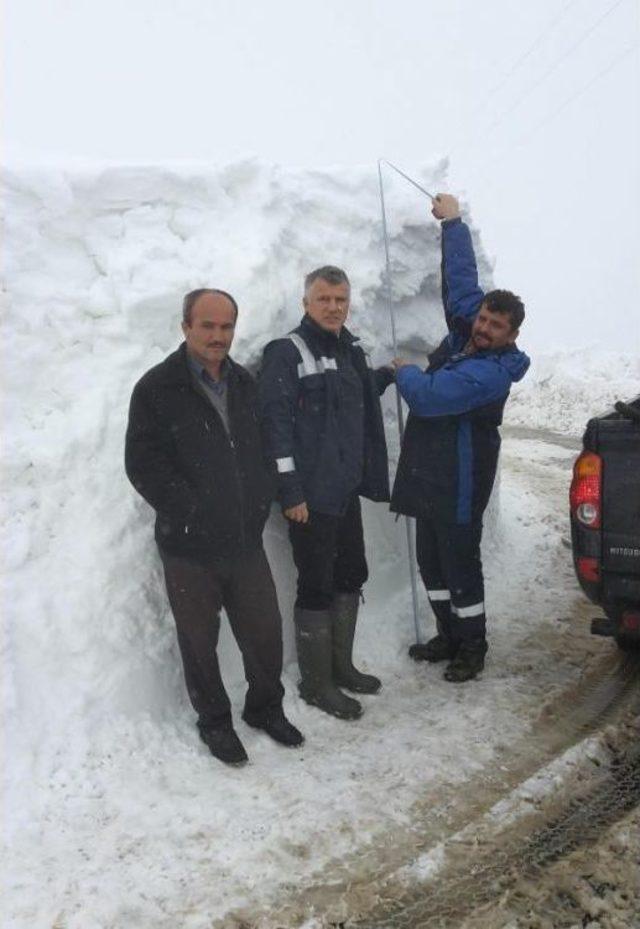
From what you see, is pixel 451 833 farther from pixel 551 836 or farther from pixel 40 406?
pixel 40 406

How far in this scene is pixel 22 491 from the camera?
3760mm

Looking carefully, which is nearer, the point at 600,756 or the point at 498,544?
the point at 600,756

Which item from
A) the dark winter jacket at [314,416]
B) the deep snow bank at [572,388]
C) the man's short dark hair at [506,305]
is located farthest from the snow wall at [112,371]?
the deep snow bank at [572,388]

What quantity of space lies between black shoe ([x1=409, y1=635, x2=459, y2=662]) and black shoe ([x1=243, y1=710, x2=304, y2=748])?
117cm

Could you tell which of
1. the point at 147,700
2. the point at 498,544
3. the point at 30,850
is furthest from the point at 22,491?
the point at 498,544

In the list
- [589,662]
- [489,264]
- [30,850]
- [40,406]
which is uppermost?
[489,264]

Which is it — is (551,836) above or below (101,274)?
below

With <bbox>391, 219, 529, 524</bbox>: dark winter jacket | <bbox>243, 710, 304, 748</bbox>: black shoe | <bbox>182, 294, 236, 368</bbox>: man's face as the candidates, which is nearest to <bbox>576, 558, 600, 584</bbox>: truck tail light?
<bbox>391, 219, 529, 524</bbox>: dark winter jacket

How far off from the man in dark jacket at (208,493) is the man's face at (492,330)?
1.43 metres

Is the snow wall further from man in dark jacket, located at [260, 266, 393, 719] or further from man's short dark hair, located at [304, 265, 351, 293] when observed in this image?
man's short dark hair, located at [304, 265, 351, 293]

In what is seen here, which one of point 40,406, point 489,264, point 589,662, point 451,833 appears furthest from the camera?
point 489,264

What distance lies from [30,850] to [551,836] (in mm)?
2036

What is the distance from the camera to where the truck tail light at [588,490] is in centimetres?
374

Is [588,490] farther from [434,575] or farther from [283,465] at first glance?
[283,465]
